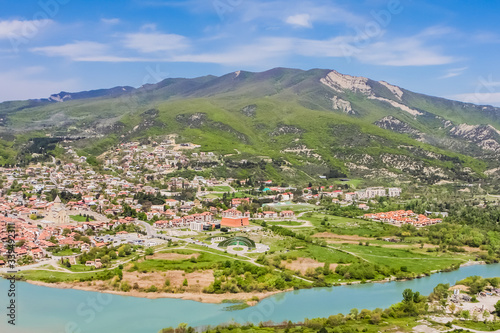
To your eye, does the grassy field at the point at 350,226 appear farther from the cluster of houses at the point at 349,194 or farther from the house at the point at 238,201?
the cluster of houses at the point at 349,194

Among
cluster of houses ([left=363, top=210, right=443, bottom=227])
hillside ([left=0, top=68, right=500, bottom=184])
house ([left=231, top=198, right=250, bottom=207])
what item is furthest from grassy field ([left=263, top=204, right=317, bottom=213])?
hillside ([left=0, top=68, right=500, bottom=184])

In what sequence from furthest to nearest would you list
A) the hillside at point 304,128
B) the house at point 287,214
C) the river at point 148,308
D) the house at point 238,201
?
the hillside at point 304,128, the house at point 238,201, the house at point 287,214, the river at point 148,308

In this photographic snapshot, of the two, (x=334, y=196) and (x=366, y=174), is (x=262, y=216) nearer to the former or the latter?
(x=334, y=196)

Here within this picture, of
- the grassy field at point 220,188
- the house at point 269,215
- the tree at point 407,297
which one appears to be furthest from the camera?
the grassy field at point 220,188

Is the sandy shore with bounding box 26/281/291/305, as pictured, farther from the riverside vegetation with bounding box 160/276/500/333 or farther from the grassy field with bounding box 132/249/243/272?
the riverside vegetation with bounding box 160/276/500/333

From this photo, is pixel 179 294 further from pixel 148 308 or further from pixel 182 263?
pixel 182 263

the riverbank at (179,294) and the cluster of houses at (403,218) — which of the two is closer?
the riverbank at (179,294)

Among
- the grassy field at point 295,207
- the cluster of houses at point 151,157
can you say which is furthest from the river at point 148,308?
the cluster of houses at point 151,157
